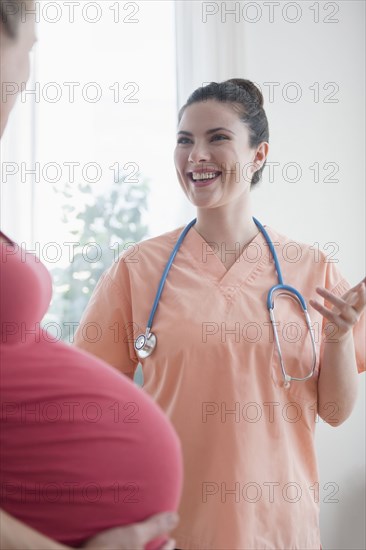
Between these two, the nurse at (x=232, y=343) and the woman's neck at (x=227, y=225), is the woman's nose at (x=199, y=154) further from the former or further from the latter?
the woman's neck at (x=227, y=225)

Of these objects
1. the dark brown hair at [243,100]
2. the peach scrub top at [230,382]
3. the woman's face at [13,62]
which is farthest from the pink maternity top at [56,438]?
the dark brown hair at [243,100]

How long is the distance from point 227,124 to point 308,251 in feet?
1.11

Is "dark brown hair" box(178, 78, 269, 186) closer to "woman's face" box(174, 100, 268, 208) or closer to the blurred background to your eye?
"woman's face" box(174, 100, 268, 208)

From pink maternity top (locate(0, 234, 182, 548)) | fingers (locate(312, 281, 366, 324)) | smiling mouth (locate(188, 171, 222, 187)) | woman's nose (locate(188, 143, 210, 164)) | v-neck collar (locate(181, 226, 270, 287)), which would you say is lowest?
pink maternity top (locate(0, 234, 182, 548))

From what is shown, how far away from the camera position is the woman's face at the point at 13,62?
78 centimetres

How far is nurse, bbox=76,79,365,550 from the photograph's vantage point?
4.15ft

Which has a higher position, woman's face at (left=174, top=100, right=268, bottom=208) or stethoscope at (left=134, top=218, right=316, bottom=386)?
woman's face at (left=174, top=100, right=268, bottom=208)

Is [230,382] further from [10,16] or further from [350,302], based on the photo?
[10,16]

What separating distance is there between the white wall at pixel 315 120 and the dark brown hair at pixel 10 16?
1272 millimetres

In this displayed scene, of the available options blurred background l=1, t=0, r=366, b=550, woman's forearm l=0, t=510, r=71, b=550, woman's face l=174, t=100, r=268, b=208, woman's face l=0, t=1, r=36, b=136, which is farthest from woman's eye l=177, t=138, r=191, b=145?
woman's forearm l=0, t=510, r=71, b=550

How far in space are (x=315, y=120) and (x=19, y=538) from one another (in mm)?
1765

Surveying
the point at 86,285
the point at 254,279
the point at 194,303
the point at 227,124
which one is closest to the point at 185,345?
the point at 194,303

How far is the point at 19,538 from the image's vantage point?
0.67m

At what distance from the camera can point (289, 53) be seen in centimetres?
210
